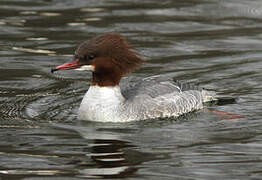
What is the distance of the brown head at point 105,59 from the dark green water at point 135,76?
0.64m

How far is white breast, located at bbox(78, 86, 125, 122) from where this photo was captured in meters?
8.71

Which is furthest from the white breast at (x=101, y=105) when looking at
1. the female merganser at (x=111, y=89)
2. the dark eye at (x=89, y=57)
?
the dark eye at (x=89, y=57)

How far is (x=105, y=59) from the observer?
28.6 feet

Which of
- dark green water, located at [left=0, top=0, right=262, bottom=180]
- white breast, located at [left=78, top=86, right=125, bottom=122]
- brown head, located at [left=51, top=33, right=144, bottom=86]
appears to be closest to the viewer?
dark green water, located at [left=0, top=0, right=262, bottom=180]

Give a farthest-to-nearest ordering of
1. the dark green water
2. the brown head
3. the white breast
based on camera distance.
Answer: the white breast < the brown head < the dark green water

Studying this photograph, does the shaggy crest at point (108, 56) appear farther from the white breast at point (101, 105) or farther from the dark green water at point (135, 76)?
the dark green water at point (135, 76)

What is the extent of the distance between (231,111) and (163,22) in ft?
17.7

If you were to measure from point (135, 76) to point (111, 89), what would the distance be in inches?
108

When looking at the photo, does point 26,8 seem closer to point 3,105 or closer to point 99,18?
point 99,18

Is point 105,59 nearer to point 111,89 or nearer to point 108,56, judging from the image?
point 108,56

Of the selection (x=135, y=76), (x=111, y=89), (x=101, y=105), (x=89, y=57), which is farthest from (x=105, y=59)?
(x=135, y=76)

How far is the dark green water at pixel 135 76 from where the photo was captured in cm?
707

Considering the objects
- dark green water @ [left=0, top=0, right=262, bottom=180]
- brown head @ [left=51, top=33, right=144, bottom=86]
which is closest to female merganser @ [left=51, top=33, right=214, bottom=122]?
brown head @ [left=51, top=33, right=144, bottom=86]

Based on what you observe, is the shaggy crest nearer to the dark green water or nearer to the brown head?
the brown head
